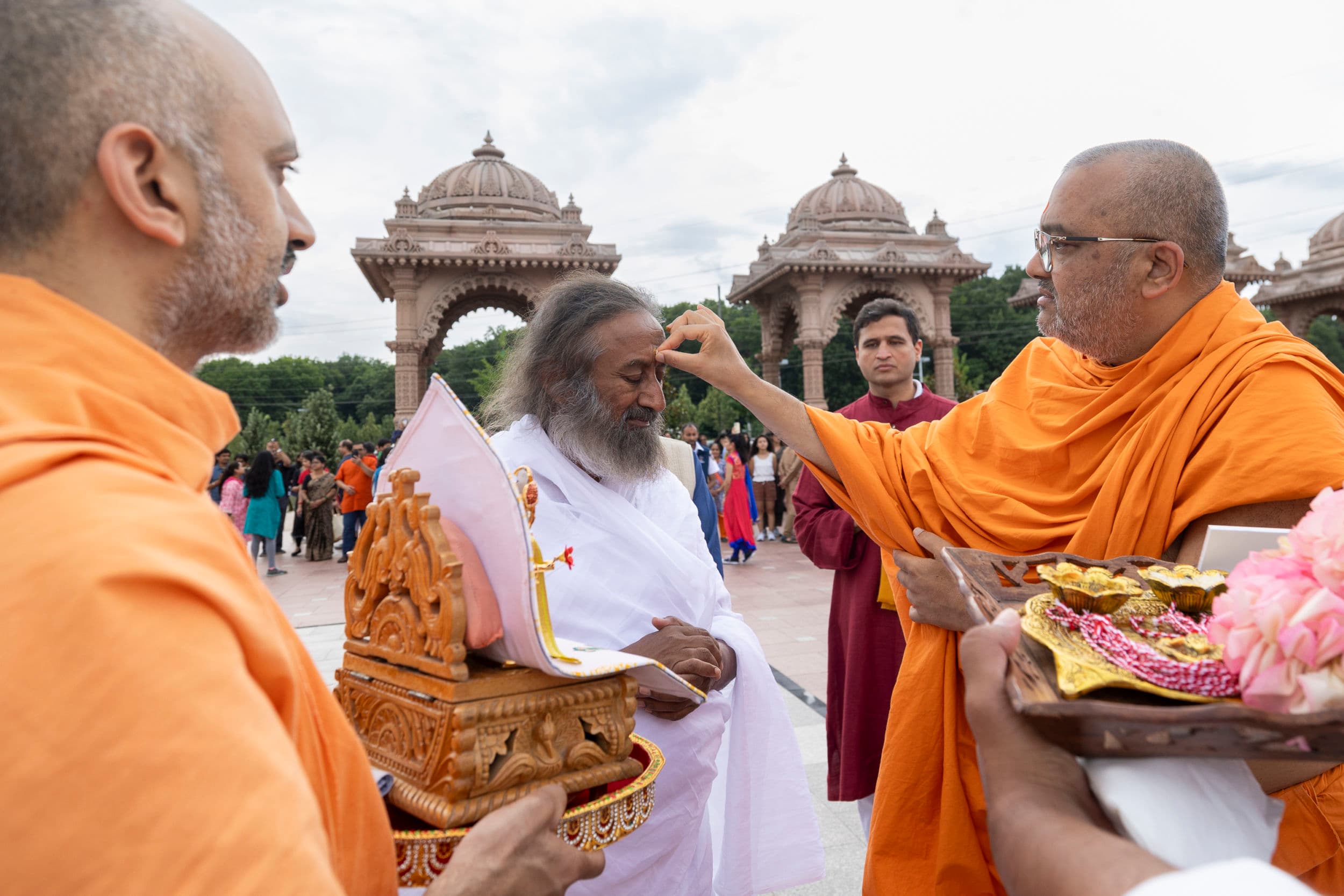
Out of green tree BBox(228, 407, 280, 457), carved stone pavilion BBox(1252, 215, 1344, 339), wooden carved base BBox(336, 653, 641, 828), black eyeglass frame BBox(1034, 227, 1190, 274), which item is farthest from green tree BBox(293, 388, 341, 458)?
carved stone pavilion BBox(1252, 215, 1344, 339)

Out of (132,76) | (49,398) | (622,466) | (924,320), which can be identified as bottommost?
(622,466)

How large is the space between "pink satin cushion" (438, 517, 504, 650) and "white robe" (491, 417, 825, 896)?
842 mm

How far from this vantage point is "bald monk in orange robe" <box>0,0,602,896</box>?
529 millimetres

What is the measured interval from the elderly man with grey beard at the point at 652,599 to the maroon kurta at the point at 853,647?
635 mm

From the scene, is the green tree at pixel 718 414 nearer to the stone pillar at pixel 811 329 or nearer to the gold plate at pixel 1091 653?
the stone pillar at pixel 811 329

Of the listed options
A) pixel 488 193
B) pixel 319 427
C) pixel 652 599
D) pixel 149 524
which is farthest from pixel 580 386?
pixel 319 427

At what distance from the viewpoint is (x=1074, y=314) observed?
1792mm

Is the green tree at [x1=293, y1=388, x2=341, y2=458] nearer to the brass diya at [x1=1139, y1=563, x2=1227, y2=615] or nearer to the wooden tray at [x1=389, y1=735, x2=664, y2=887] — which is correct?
the wooden tray at [x1=389, y1=735, x2=664, y2=887]

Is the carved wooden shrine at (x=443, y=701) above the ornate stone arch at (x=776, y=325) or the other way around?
the other way around

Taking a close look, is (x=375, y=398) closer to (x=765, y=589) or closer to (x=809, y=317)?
(x=809, y=317)

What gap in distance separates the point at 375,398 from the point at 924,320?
43.9 metres

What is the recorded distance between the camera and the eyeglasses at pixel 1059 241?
1.69 meters

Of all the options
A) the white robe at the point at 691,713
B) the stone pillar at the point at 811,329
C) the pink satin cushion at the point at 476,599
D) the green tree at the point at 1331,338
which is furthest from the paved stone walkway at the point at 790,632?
the green tree at the point at 1331,338

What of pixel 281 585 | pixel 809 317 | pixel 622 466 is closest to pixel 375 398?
pixel 809 317
